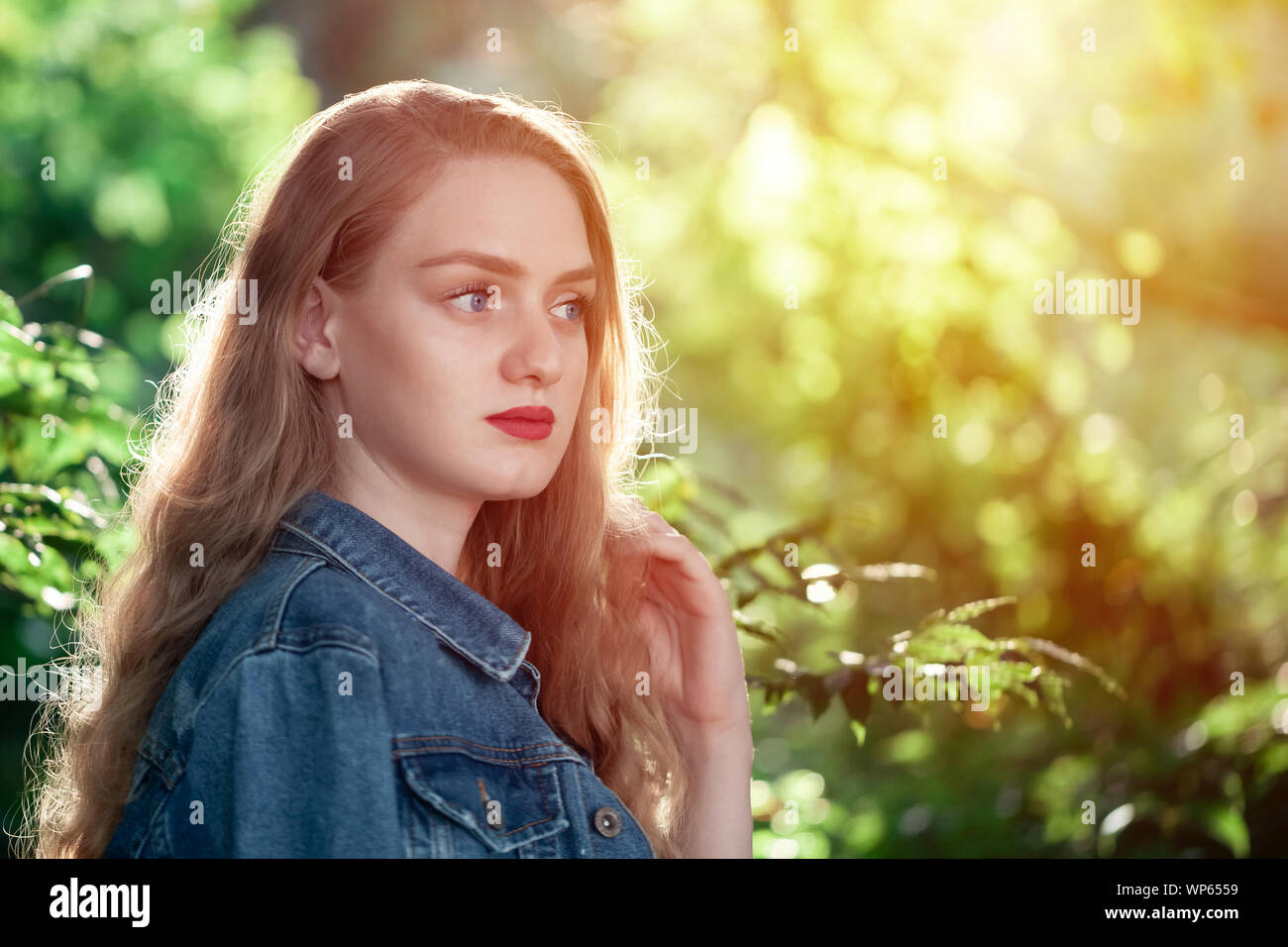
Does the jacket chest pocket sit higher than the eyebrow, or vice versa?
the eyebrow

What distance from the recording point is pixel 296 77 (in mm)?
6742

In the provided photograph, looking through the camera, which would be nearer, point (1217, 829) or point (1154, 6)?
point (1217, 829)

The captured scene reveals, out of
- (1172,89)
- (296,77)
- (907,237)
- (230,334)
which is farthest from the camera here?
(296,77)

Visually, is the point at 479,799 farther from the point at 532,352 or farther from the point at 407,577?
the point at 532,352

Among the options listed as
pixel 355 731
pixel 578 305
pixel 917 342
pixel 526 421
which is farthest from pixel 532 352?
pixel 917 342

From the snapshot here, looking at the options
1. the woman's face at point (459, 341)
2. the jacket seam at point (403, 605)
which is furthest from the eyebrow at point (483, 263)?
the jacket seam at point (403, 605)

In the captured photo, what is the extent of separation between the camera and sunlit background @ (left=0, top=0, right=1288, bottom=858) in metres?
2.43

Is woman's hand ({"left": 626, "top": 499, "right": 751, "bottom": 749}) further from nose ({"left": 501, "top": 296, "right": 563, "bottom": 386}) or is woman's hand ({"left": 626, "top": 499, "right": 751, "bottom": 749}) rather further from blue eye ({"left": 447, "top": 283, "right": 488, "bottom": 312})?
blue eye ({"left": 447, "top": 283, "right": 488, "bottom": 312})

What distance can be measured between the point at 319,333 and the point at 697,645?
73 cm

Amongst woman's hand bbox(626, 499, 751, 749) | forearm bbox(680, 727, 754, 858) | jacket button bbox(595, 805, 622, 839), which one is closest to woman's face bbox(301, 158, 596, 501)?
woman's hand bbox(626, 499, 751, 749)

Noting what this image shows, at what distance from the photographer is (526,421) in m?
1.56

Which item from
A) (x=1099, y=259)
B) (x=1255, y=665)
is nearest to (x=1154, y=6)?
(x=1099, y=259)
